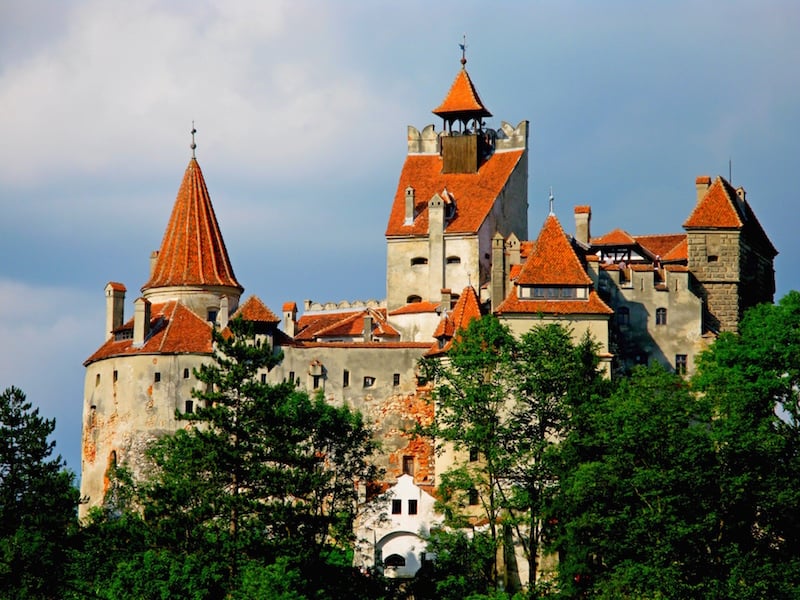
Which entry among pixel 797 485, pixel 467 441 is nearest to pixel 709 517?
pixel 797 485

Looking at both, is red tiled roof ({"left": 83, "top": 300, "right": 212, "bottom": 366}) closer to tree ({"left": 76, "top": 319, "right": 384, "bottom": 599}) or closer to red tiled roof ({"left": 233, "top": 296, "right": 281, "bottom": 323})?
red tiled roof ({"left": 233, "top": 296, "right": 281, "bottom": 323})

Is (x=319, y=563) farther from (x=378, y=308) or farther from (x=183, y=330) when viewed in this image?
(x=378, y=308)

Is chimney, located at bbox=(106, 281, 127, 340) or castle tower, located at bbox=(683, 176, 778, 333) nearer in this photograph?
castle tower, located at bbox=(683, 176, 778, 333)

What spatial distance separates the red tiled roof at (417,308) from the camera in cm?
9644

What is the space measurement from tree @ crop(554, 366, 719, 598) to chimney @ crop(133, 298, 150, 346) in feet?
84.8

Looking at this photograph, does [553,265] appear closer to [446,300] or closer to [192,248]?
[446,300]

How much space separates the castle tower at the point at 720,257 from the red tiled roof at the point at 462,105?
15.1 meters

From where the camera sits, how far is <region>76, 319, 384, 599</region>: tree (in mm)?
75500

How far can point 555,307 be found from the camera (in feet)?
281

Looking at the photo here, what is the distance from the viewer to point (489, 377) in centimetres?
8306

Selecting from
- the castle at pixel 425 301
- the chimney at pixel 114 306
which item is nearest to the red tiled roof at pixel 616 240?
the castle at pixel 425 301

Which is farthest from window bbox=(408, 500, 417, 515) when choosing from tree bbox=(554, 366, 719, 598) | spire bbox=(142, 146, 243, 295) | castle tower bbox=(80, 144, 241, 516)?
spire bbox=(142, 146, 243, 295)

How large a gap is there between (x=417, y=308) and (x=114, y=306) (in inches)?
577

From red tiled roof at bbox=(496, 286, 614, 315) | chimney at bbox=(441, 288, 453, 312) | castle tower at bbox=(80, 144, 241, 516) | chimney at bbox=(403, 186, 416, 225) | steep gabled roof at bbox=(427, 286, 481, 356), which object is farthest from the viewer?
chimney at bbox=(403, 186, 416, 225)
